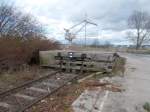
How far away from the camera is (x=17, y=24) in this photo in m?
16.8

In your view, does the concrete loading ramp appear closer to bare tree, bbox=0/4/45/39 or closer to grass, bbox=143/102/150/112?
bare tree, bbox=0/4/45/39

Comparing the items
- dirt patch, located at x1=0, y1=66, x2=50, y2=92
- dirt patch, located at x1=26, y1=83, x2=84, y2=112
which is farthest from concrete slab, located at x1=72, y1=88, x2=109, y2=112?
dirt patch, located at x1=0, y1=66, x2=50, y2=92

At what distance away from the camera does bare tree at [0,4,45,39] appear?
15784 mm

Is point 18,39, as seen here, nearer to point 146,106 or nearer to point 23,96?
point 23,96

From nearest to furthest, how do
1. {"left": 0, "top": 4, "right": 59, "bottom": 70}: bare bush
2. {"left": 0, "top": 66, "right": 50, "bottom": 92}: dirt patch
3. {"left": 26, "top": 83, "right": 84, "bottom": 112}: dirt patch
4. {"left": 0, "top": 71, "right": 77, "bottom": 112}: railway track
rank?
{"left": 26, "top": 83, "right": 84, "bottom": 112}: dirt patch → {"left": 0, "top": 71, "right": 77, "bottom": 112}: railway track → {"left": 0, "top": 66, "right": 50, "bottom": 92}: dirt patch → {"left": 0, "top": 4, "right": 59, "bottom": 70}: bare bush

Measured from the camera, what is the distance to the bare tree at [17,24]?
1578cm

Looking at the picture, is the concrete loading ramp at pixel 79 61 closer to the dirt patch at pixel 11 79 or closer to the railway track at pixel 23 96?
the dirt patch at pixel 11 79

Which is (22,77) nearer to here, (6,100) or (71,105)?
(6,100)


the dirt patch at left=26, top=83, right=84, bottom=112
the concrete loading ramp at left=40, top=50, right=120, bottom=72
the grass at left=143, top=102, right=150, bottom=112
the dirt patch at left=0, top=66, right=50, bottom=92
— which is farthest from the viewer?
the concrete loading ramp at left=40, top=50, right=120, bottom=72

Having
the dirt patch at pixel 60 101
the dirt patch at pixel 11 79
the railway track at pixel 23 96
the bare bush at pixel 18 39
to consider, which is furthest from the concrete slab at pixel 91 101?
the bare bush at pixel 18 39

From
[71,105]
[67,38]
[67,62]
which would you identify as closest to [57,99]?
[71,105]

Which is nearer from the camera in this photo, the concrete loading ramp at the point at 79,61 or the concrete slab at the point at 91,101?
the concrete slab at the point at 91,101

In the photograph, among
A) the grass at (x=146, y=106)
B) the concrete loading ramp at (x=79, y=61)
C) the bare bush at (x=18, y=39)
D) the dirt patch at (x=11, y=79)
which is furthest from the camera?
the concrete loading ramp at (x=79, y=61)

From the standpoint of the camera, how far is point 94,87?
30.1 feet
